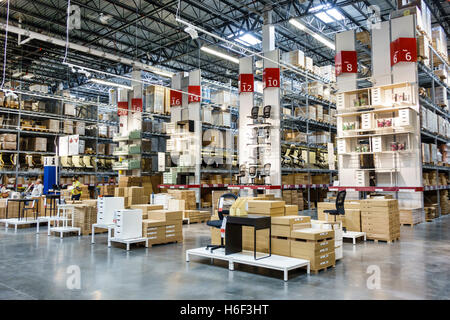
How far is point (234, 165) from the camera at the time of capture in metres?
19.1

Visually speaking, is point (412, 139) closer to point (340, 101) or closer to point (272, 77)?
point (340, 101)

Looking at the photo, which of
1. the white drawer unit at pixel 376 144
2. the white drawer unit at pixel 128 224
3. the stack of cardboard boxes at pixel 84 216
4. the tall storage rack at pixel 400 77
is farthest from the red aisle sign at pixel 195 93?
the white drawer unit at pixel 128 224

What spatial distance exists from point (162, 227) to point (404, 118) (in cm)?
767

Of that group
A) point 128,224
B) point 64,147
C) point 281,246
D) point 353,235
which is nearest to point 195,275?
point 281,246

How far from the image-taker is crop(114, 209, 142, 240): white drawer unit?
7.65 metres

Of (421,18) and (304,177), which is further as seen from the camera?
(304,177)

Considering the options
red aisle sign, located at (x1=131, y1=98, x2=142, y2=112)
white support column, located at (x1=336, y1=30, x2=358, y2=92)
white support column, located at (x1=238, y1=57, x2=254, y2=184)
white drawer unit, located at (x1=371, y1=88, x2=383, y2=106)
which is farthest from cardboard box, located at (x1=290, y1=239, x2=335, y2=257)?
red aisle sign, located at (x1=131, y1=98, x2=142, y2=112)

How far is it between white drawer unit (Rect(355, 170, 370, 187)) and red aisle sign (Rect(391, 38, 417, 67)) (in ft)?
12.2

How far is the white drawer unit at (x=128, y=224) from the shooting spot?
7.65 m

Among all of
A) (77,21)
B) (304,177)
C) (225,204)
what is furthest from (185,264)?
(77,21)

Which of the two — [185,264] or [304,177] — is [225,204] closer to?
[185,264]

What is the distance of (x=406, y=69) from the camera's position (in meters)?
11.2

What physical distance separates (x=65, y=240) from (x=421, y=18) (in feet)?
43.8

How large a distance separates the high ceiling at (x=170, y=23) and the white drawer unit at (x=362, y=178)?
7252 mm
